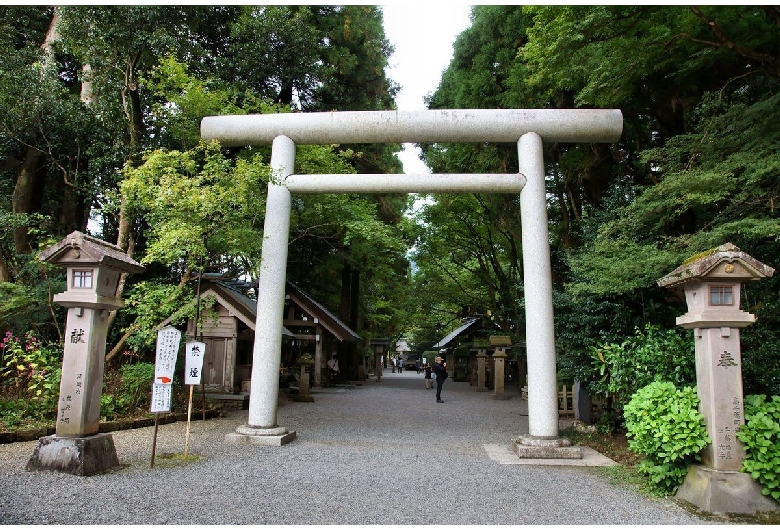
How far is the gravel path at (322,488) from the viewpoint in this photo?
421 centimetres

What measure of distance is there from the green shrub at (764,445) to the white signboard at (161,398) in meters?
6.16

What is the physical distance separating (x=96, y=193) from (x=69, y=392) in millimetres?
6815

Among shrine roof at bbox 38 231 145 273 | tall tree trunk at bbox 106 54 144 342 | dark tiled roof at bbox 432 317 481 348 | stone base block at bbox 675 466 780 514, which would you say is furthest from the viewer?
dark tiled roof at bbox 432 317 481 348

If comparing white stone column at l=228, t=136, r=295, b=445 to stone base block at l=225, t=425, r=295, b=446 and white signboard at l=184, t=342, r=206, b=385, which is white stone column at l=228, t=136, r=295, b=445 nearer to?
stone base block at l=225, t=425, r=295, b=446

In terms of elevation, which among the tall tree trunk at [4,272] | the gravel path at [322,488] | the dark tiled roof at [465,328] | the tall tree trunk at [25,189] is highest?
the tall tree trunk at [25,189]

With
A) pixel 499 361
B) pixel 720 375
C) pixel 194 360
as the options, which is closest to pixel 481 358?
pixel 499 361

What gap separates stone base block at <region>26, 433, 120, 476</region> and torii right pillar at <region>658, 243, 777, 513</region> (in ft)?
20.5

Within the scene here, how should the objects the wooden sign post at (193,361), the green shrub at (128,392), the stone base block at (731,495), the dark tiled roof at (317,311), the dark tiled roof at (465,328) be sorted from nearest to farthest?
the stone base block at (731,495) → the wooden sign post at (193,361) → the green shrub at (128,392) → the dark tiled roof at (317,311) → the dark tiled roof at (465,328)

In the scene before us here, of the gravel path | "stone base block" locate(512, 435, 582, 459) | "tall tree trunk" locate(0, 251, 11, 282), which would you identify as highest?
"tall tree trunk" locate(0, 251, 11, 282)

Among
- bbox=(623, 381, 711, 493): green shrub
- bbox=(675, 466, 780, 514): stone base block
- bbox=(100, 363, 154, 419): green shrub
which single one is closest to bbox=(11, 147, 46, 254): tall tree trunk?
bbox=(100, 363, 154, 419): green shrub

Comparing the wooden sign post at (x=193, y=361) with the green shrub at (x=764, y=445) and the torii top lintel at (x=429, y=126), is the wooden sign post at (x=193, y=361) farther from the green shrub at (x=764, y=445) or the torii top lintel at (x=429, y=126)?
the green shrub at (x=764, y=445)

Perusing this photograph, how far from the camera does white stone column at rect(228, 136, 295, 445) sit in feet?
24.0

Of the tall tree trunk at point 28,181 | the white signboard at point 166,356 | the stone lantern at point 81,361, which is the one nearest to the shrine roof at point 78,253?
the stone lantern at point 81,361

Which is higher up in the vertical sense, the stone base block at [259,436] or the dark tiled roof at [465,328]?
the dark tiled roof at [465,328]
